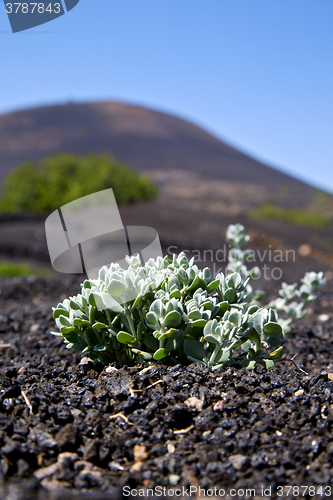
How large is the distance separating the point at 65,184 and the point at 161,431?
17.4 m

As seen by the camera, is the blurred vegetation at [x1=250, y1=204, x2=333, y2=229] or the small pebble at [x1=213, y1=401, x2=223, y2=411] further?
the blurred vegetation at [x1=250, y1=204, x2=333, y2=229]

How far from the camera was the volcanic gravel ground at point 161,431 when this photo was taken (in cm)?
122

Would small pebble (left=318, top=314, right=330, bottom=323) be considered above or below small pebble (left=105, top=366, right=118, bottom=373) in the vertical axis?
below

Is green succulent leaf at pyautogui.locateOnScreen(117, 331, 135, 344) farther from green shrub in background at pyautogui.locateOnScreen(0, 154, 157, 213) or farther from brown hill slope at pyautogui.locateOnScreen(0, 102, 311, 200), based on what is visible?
brown hill slope at pyautogui.locateOnScreen(0, 102, 311, 200)

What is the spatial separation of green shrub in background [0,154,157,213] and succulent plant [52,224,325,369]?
50.6 ft

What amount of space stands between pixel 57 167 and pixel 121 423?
59.6 feet

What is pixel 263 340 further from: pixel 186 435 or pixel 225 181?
pixel 225 181

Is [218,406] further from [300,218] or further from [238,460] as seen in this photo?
[300,218]

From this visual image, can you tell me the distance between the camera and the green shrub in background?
17234 millimetres

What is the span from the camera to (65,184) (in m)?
17.8

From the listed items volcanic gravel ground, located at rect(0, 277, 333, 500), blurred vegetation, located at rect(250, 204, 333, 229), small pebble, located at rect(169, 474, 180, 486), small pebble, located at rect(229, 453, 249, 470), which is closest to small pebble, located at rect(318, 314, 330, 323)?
volcanic gravel ground, located at rect(0, 277, 333, 500)

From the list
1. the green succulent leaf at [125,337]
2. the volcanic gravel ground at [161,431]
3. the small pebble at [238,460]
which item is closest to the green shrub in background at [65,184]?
the green succulent leaf at [125,337]

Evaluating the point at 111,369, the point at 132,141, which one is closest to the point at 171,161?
the point at 132,141

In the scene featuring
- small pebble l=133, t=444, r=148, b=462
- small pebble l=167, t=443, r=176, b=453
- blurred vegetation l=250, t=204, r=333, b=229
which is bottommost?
blurred vegetation l=250, t=204, r=333, b=229
